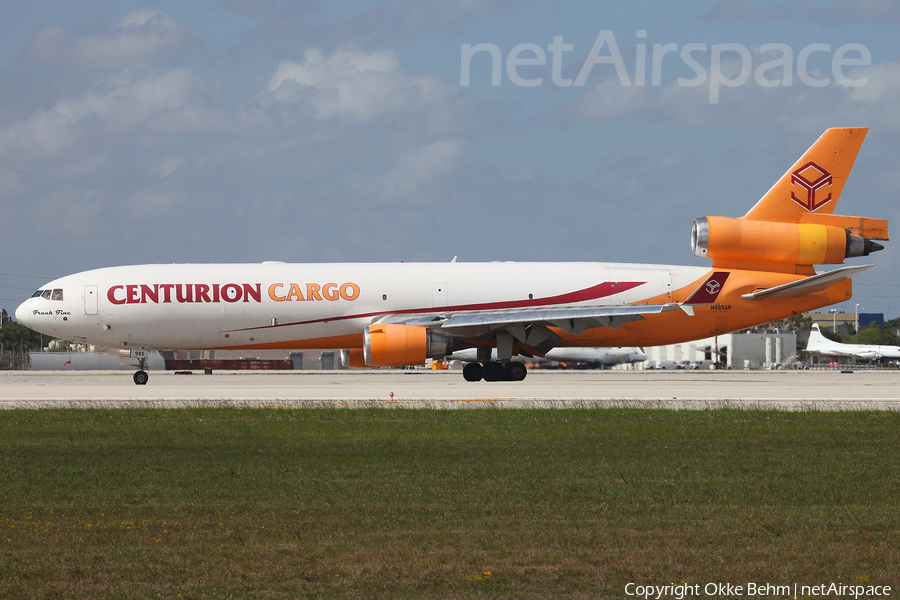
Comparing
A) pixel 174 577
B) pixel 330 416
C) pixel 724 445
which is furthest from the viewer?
pixel 330 416

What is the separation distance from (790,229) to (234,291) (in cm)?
2084

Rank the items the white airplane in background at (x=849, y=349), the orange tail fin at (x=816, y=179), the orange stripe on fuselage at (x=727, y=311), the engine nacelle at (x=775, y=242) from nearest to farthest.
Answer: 1. the engine nacelle at (x=775, y=242)
2. the orange stripe on fuselage at (x=727, y=311)
3. the orange tail fin at (x=816, y=179)
4. the white airplane in background at (x=849, y=349)

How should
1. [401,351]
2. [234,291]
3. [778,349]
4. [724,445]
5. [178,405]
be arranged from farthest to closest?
[778,349]
[234,291]
[401,351]
[178,405]
[724,445]

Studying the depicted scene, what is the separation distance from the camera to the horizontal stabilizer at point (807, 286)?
31.6 m

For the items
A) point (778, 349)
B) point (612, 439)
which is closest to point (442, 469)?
point (612, 439)

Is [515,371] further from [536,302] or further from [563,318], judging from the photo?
[563,318]

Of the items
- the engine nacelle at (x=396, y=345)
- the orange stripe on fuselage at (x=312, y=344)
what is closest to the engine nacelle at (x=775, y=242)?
the engine nacelle at (x=396, y=345)

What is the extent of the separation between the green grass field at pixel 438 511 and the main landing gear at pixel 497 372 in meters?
17.3

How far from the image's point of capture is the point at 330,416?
18281 mm

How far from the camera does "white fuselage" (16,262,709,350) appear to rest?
32.9m

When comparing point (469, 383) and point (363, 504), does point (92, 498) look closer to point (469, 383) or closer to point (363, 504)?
point (363, 504)

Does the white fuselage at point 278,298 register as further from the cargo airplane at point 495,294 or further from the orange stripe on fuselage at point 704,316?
the orange stripe on fuselage at point 704,316

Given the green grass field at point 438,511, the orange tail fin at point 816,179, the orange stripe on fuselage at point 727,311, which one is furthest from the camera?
the orange tail fin at point 816,179

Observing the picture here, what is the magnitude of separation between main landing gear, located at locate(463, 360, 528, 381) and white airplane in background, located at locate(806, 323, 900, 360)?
254 feet
